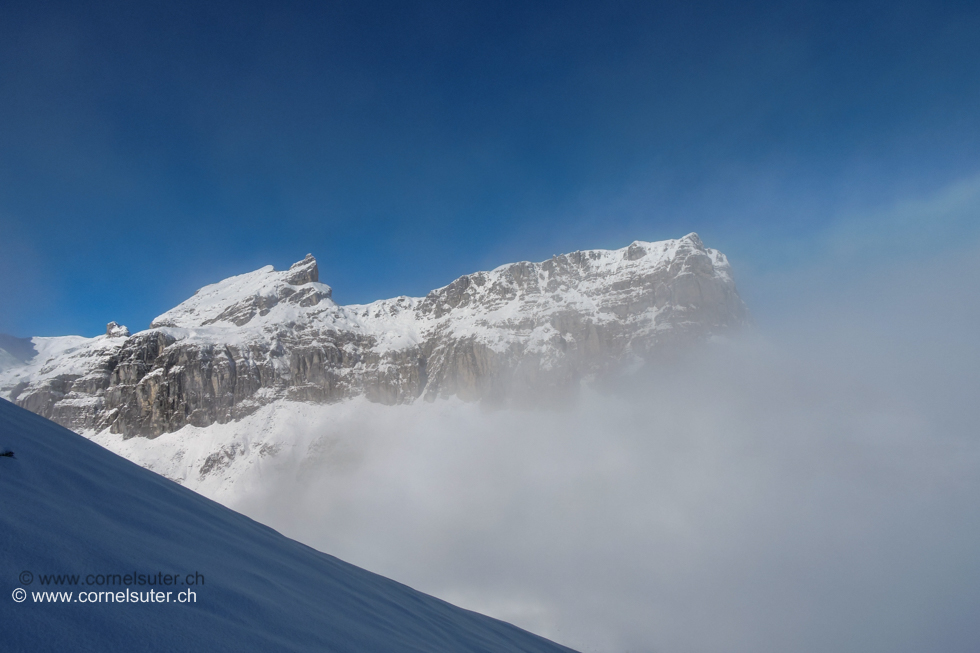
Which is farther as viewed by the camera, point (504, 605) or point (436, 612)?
point (504, 605)

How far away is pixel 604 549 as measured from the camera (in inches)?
7539

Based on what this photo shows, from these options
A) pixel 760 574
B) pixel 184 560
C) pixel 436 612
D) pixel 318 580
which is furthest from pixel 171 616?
pixel 760 574

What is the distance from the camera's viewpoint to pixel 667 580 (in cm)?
17712

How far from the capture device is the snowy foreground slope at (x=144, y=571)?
2.66 meters

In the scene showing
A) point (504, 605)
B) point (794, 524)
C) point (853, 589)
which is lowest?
point (504, 605)

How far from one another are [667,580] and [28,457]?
208m

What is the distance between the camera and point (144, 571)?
3518mm

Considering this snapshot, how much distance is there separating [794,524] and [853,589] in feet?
103

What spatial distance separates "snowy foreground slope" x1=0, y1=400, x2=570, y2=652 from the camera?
2.66m

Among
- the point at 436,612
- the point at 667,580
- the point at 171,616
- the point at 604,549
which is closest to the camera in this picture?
the point at 171,616

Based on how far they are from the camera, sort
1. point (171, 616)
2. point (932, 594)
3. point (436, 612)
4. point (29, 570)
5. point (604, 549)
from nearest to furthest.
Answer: point (29, 570), point (171, 616), point (436, 612), point (932, 594), point (604, 549)

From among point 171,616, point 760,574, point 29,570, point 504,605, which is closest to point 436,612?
point 171,616

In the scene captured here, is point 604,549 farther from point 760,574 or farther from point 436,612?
point 436,612

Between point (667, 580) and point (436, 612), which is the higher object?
point (667, 580)
